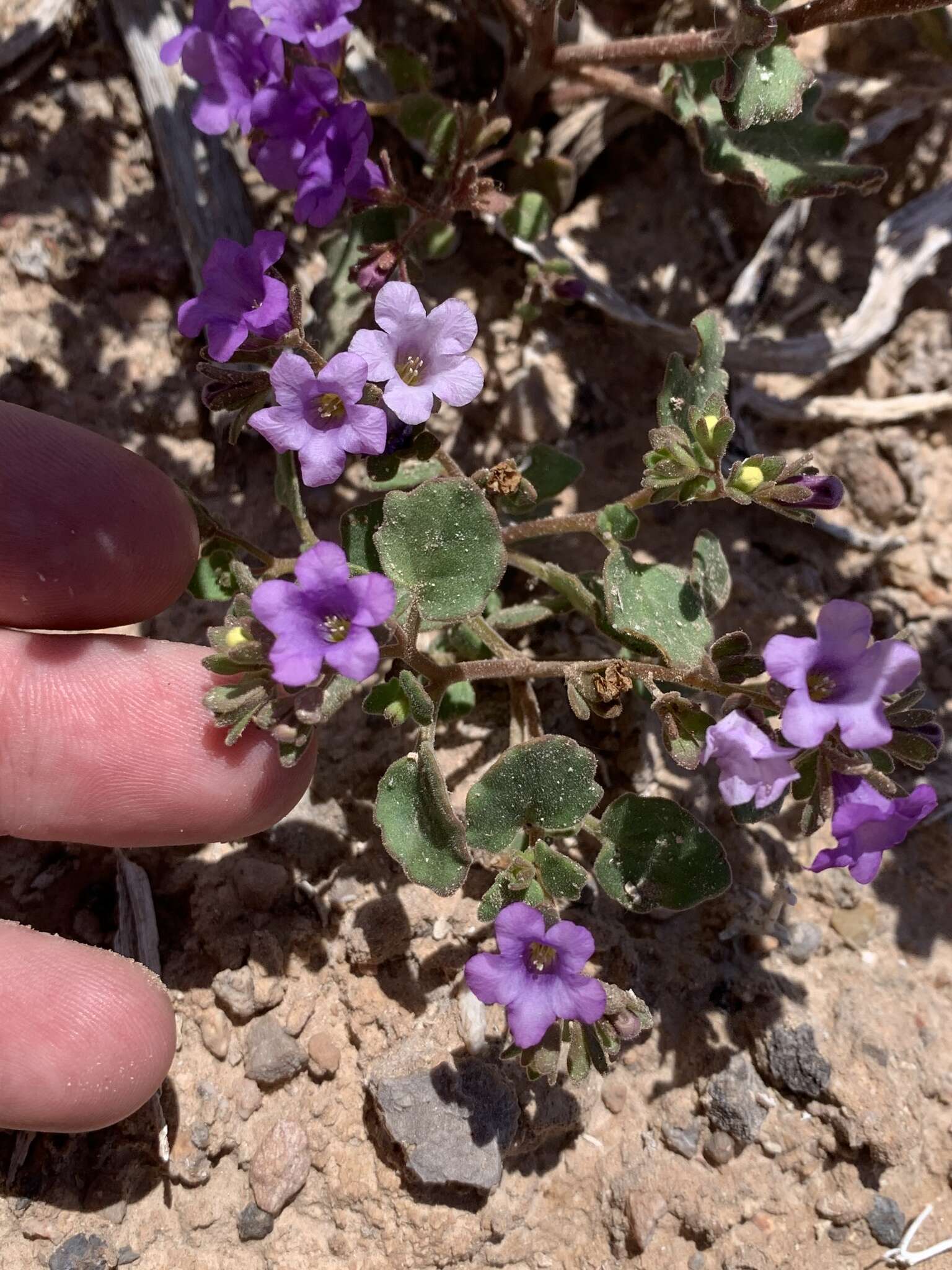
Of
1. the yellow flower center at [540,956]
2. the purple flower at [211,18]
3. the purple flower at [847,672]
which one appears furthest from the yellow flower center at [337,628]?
the purple flower at [211,18]

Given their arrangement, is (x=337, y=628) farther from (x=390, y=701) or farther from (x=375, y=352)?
(x=375, y=352)

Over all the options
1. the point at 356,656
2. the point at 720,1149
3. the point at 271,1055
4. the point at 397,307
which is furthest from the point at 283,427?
the point at 720,1149

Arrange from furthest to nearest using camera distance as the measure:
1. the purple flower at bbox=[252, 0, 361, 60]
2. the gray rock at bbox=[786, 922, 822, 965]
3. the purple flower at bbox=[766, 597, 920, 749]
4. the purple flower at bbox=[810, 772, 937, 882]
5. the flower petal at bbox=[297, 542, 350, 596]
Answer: the gray rock at bbox=[786, 922, 822, 965], the purple flower at bbox=[252, 0, 361, 60], the purple flower at bbox=[810, 772, 937, 882], the flower petal at bbox=[297, 542, 350, 596], the purple flower at bbox=[766, 597, 920, 749]

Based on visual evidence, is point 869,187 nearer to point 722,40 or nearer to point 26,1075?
point 722,40

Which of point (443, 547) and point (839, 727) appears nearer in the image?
point (839, 727)

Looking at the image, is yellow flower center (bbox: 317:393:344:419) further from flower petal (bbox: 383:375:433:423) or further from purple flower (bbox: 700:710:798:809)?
purple flower (bbox: 700:710:798:809)

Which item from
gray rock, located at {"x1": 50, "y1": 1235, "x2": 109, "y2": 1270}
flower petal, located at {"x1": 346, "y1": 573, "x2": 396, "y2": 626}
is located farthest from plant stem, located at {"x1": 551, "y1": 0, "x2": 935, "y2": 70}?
gray rock, located at {"x1": 50, "y1": 1235, "x2": 109, "y2": 1270}

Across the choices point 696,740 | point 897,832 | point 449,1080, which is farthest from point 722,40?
point 449,1080
